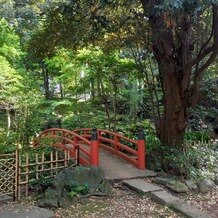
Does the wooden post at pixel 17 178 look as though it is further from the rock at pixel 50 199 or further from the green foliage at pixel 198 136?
the green foliage at pixel 198 136

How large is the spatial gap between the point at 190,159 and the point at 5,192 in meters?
4.41

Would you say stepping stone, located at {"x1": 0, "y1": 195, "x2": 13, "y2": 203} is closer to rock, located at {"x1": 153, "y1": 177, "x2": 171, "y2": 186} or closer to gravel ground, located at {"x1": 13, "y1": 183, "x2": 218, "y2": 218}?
gravel ground, located at {"x1": 13, "y1": 183, "x2": 218, "y2": 218}

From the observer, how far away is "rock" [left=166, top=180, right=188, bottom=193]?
6695 millimetres

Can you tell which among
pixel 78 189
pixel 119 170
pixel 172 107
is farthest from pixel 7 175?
pixel 172 107

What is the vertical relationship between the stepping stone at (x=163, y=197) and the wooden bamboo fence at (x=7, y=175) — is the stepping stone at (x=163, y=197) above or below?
below

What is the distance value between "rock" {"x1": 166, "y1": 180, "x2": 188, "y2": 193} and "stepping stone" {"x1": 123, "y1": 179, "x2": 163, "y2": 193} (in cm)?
31

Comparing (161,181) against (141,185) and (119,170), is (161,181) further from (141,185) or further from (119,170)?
(119,170)

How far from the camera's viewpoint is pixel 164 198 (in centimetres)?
601

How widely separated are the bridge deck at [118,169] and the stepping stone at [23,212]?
2166 mm

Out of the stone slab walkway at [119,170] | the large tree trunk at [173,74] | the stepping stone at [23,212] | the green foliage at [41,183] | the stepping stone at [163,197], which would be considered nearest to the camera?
the stepping stone at [23,212]

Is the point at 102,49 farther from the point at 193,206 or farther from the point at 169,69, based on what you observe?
the point at 193,206

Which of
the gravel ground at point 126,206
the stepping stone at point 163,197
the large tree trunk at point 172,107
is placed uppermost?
the large tree trunk at point 172,107

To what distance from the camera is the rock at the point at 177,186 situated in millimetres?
6695

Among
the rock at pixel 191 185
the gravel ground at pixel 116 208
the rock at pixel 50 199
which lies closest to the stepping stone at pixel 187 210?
the gravel ground at pixel 116 208
